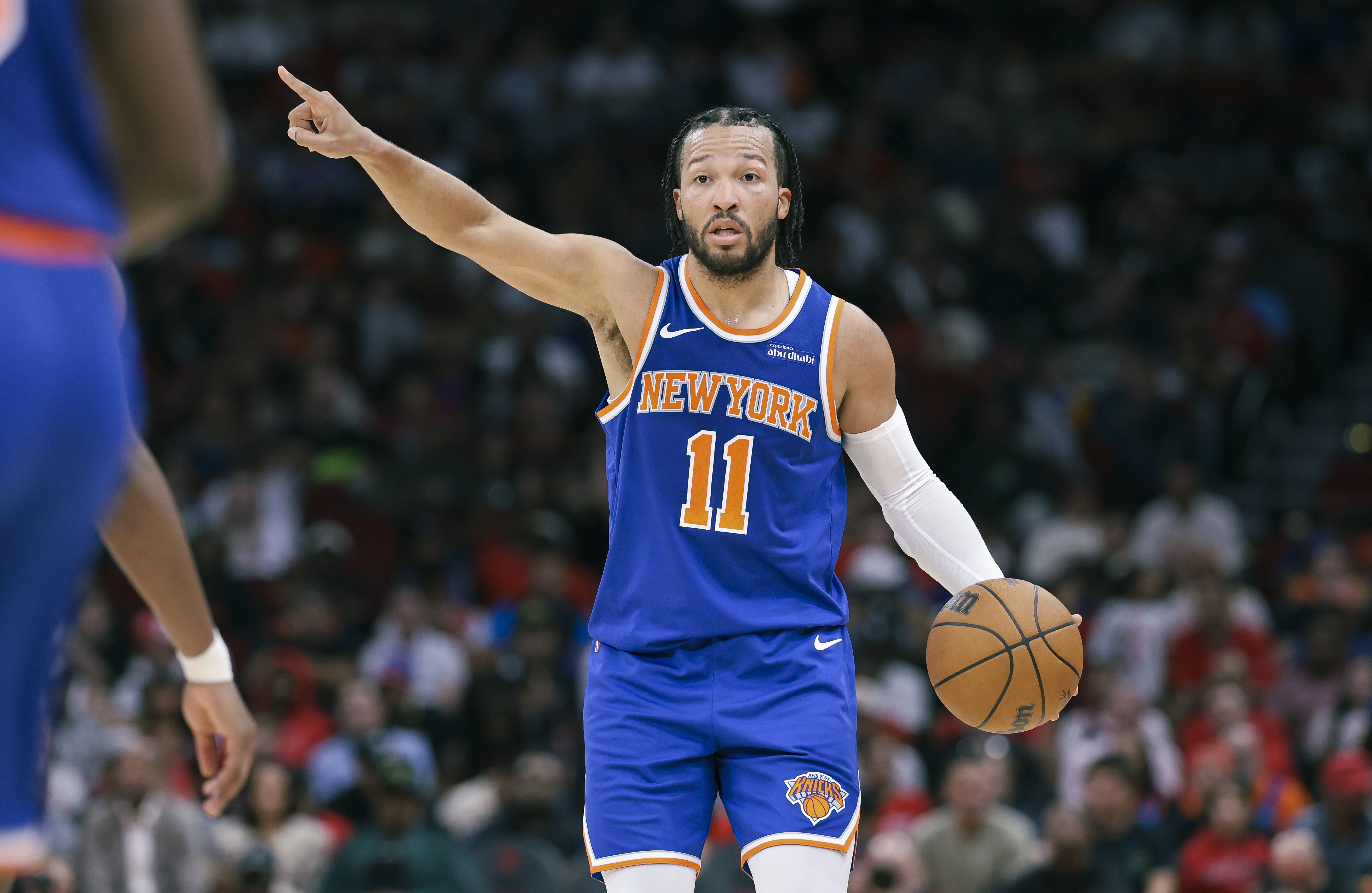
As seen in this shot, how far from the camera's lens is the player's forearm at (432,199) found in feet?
13.8

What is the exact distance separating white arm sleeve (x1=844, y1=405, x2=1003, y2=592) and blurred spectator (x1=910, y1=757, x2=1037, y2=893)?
427cm

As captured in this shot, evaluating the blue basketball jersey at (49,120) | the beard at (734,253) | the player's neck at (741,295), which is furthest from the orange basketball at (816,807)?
the blue basketball jersey at (49,120)

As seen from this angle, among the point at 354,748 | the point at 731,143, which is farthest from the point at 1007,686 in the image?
the point at 354,748

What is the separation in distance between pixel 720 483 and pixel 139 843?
551 centimetres

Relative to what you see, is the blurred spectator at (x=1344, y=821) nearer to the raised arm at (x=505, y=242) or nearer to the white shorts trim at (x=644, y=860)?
the white shorts trim at (x=644, y=860)

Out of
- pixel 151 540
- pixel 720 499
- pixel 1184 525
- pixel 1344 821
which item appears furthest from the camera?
pixel 1184 525

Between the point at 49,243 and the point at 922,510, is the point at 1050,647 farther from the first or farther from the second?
the point at 49,243

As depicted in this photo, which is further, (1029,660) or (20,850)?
(1029,660)

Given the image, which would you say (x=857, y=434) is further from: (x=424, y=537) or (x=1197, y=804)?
(x=424, y=537)

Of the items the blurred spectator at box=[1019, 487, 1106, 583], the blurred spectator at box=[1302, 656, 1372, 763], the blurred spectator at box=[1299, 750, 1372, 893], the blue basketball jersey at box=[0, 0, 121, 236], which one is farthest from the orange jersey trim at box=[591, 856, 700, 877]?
the blurred spectator at box=[1019, 487, 1106, 583]

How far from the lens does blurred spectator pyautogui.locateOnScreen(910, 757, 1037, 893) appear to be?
28.4 ft

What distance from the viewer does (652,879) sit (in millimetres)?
4113

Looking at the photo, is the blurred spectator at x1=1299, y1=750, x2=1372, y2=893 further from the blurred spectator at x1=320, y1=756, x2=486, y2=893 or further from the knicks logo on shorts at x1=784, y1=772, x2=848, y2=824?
the knicks logo on shorts at x1=784, y1=772, x2=848, y2=824

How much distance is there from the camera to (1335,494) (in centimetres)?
1305
